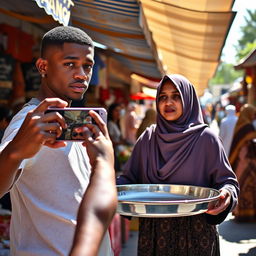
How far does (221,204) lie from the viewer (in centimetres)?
257

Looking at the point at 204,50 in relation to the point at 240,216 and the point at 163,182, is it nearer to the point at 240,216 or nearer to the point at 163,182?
the point at 240,216

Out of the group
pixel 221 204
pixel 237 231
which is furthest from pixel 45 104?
pixel 237 231

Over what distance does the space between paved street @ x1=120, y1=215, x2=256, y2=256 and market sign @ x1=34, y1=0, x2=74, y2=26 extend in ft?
11.5

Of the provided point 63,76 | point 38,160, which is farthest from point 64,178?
point 63,76

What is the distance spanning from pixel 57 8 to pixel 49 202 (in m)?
1.93

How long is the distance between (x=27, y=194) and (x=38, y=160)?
136mm

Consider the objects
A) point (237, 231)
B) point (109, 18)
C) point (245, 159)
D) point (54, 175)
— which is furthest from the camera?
point (245, 159)

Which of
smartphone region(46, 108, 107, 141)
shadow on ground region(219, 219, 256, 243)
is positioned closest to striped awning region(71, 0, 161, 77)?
shadow on ground region(219, 219, 256, 243)

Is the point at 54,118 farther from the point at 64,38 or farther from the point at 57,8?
the point at 57,8

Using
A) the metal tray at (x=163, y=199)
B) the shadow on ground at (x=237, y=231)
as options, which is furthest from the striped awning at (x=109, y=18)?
the shadow on ground at (x=237, y=231)

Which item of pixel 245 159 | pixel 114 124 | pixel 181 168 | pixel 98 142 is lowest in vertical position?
pixel 245 159

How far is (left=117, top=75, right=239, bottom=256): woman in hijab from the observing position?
287cm

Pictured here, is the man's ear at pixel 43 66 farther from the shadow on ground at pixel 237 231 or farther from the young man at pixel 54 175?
the shadow on ground at pixel 237 231

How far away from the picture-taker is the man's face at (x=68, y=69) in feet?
5.37
